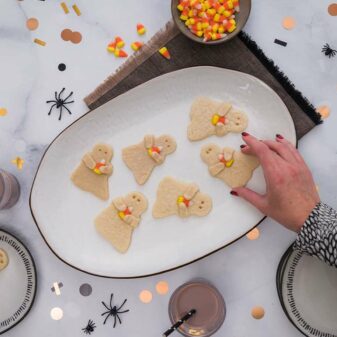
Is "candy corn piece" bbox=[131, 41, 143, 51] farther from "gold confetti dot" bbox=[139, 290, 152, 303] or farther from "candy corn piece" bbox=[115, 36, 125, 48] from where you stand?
"gold confetti dot" bbox=[139, 290, 152, 303]

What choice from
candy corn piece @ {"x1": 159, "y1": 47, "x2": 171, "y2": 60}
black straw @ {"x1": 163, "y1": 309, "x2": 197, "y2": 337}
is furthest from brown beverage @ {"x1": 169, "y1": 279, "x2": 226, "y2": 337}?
candy corn piece @ {"x1": 159, "y1": 47, "x2": 171, "y2": 60}

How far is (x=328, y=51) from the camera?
1301 mm

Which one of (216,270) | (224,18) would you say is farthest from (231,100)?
(216,270)

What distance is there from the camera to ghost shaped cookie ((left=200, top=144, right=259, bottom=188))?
4.17 ft

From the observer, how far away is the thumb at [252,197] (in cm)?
123

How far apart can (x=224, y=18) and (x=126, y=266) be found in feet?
2.58

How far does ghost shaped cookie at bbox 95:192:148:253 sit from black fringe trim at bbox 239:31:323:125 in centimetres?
54

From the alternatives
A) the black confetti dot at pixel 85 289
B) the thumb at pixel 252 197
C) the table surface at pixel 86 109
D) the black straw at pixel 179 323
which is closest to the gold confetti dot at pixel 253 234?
the table surface at pixel 86 109

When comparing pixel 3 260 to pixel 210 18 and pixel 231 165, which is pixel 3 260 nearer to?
pixel 231 165

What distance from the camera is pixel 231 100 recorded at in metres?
1.29

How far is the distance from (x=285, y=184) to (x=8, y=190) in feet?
2.66

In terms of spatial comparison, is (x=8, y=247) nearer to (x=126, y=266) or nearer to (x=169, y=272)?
(x=126, y=266)

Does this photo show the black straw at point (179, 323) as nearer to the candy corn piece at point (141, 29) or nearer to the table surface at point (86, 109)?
the table surface at point (86, 109)

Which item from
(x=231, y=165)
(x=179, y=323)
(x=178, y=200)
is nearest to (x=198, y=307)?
(x=179, y=323)
